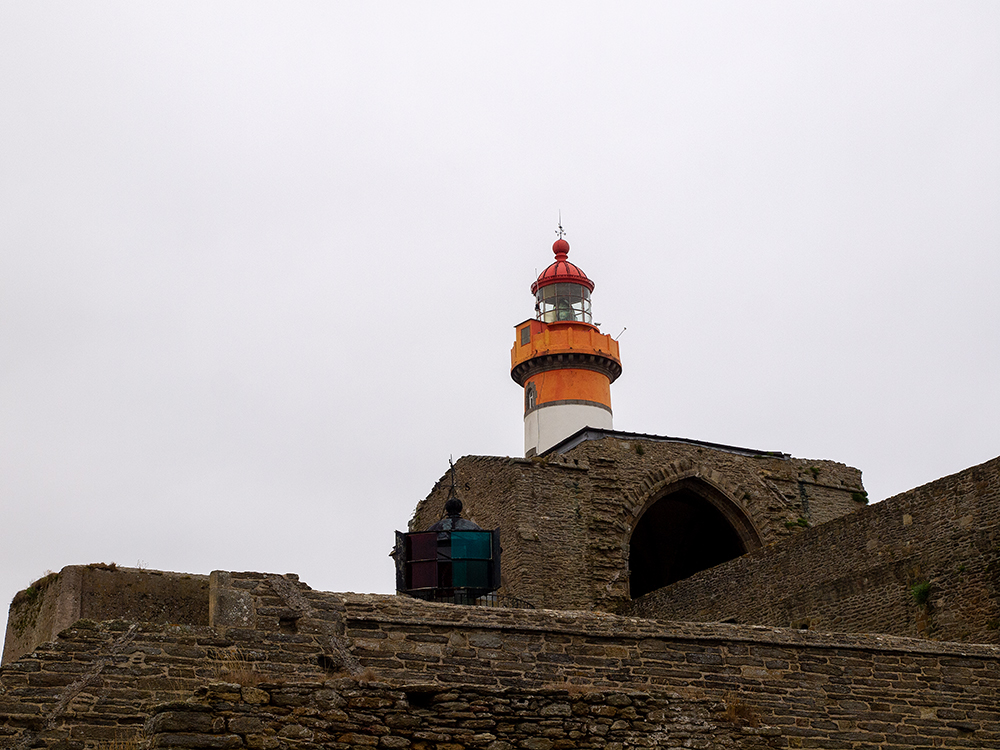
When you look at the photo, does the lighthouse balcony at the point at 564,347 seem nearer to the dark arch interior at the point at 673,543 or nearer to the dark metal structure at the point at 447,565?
the dark arch interior at the point at 673,543

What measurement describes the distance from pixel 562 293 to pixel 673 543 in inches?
397

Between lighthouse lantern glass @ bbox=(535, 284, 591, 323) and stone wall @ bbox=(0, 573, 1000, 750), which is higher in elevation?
lighthouse lantern glass @ bbox=(535, 284, 591, 323)

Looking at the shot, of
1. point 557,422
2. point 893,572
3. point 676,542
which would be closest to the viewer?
point 893,572

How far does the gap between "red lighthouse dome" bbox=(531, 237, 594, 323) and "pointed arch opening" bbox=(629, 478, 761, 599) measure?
28.4 feet

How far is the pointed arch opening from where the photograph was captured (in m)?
24.2

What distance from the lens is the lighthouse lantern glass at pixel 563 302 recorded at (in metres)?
32.9

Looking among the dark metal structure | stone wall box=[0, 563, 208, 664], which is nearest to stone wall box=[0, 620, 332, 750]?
stone wall box=[0, 563, 208, 664]

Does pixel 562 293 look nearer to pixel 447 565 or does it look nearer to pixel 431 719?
pixel 447 565

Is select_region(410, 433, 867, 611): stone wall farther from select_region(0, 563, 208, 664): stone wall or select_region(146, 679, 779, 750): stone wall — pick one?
select_region(146, 679, 779, 750): stone wall

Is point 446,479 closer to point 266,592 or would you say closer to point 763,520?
point 763,520

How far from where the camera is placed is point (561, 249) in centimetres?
3488

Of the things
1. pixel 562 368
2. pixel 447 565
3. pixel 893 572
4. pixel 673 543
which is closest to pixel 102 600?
pixel 447 565

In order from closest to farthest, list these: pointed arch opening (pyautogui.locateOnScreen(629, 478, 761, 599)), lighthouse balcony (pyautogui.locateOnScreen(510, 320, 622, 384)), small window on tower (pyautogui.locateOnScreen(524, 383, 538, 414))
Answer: pointed arch opening (pyautogui.locateOnScreen(629, 478, 761, 599)), lighthouse balcony (pyautogui.locateOnScreen(510, 320, 622, 384)), small window on tower (pyautogui.locateOnScreen(524, 383, 538, 414))

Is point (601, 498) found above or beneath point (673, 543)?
beneath
